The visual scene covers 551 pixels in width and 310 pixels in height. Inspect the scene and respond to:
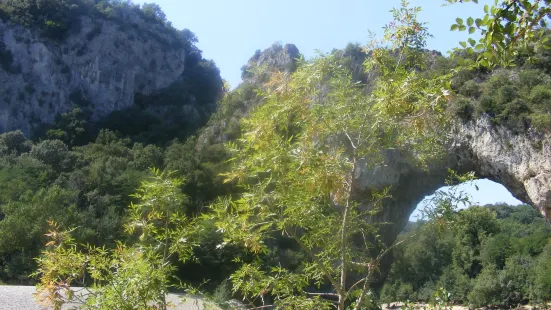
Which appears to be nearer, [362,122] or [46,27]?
[362,122]

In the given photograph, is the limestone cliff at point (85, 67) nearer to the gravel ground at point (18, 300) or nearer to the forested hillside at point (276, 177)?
the forested hillside at point (276, 177)

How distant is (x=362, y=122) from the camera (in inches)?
124

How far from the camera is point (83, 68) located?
1503 inches

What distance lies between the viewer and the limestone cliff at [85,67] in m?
34.7

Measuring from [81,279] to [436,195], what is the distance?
2364 millimetres

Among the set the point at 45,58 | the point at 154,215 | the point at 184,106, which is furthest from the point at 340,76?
the point at 45,58

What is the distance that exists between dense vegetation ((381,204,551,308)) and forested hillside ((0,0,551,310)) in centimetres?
12

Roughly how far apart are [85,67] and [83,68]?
6.6 inches

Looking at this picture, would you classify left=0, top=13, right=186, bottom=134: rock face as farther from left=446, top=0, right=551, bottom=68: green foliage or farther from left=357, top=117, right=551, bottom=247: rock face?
left=446, top=0, right=551, bottom=68: green foliage

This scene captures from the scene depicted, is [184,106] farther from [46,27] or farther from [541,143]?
[541,143]

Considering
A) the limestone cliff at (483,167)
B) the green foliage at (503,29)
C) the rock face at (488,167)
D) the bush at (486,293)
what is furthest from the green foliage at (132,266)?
the bush at (486,293)

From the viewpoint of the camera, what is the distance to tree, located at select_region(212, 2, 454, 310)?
2.95 meters

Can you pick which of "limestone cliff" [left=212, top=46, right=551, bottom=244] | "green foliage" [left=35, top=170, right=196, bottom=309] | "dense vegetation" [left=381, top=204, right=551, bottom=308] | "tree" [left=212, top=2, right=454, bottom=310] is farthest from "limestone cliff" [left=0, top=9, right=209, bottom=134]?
"tree" [left=212, top=2, right=454, bottom=310]

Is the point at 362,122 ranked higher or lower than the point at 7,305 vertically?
higher
